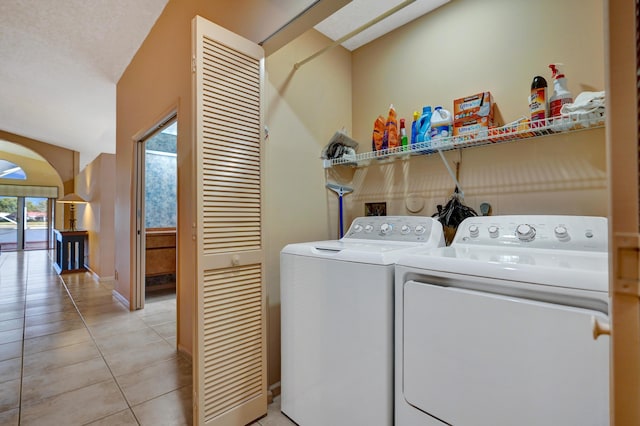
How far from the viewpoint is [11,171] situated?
9.34m

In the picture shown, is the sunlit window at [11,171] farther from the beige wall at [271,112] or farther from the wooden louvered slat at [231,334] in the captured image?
the wooden louvered slat at [231,334]

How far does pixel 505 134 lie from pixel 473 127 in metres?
0.20

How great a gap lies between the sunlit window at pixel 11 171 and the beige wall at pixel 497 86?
1186 cm

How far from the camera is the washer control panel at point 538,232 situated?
1.15 meters

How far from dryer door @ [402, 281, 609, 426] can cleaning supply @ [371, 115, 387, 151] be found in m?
1.20

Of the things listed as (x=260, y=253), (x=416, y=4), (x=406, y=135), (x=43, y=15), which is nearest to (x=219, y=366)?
(x=260, y=253)

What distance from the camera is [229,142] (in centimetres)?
150

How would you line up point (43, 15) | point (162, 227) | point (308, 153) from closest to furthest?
point (308, 153) → point (43, 15) → point (162, 227)

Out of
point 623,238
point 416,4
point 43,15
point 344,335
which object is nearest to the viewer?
point 623,238

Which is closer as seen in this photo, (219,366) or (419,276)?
(419,276)

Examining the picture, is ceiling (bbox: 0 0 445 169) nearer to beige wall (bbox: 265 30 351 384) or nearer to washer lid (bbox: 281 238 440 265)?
beige wall (bbox: 265 30 351 384)

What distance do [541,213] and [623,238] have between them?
1257 millimetres

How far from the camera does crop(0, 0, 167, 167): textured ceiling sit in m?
2.66

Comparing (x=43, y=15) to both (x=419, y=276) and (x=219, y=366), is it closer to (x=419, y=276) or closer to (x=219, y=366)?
(x=219, y=366)
